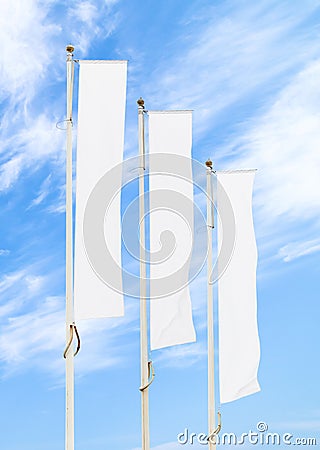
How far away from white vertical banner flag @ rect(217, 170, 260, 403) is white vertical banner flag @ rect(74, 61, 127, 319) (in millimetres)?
3097

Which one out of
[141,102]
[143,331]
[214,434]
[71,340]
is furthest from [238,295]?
[71,340]

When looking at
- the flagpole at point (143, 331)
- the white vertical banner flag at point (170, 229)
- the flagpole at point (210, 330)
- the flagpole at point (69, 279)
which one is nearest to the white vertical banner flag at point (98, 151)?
the flagpole at point (69, 279)

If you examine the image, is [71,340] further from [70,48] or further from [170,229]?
[70,48]

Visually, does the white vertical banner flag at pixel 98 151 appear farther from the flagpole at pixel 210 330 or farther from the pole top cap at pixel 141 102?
the flagpole at pixel 210 330

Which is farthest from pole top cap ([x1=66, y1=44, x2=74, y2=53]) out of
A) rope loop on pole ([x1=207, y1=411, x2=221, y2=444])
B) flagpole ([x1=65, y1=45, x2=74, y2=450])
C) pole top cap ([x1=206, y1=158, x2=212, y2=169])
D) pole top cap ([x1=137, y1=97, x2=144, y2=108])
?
rope loop on pole ([x1=207, y1=411, x2=221, y2=444])

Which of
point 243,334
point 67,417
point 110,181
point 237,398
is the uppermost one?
point 110,181

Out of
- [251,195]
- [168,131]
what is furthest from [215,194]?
[168,131]

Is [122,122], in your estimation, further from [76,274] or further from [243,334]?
[243,334]

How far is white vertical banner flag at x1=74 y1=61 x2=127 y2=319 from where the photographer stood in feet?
Result: 45.0

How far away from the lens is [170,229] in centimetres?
1531

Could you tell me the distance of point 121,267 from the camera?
46.0 feet

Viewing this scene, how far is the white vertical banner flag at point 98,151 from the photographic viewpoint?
13.7m

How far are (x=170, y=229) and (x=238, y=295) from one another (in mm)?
2073

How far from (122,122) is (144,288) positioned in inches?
111
